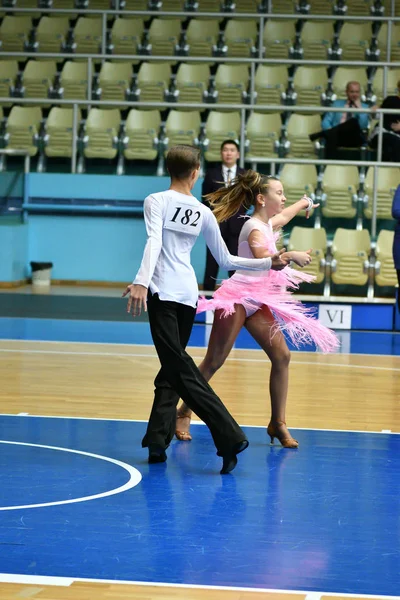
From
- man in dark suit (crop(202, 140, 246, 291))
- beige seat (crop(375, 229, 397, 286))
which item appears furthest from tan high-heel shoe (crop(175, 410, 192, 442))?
beige seat (crop(375, 229, 397, 286))

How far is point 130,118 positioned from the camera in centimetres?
1448

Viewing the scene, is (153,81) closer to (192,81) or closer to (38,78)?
(192,81)

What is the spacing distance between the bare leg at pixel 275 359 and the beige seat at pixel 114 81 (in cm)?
933

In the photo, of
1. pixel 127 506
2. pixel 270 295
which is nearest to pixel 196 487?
pixel 127 506

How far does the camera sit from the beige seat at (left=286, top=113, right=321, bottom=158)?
14.1 m

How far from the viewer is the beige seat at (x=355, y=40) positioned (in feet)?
51.8

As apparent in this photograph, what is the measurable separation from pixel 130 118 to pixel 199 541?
10.6m

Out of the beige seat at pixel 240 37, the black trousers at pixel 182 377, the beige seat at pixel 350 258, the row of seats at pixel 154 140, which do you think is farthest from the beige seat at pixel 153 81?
the black trousers at pixel 182 377

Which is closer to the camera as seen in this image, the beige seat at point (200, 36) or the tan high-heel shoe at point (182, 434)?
the tan high-heel shoe at point (182, 434)

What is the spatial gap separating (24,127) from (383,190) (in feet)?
16.1

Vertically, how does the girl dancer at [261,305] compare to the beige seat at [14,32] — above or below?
below

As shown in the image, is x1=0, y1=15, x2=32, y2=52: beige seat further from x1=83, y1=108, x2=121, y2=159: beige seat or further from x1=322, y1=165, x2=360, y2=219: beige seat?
x1=322, y1=165, x2=360, y2=219: beige seat

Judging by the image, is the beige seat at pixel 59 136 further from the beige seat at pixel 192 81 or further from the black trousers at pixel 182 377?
the black trousers at pixel 182 377

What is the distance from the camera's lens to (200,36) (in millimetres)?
15984
